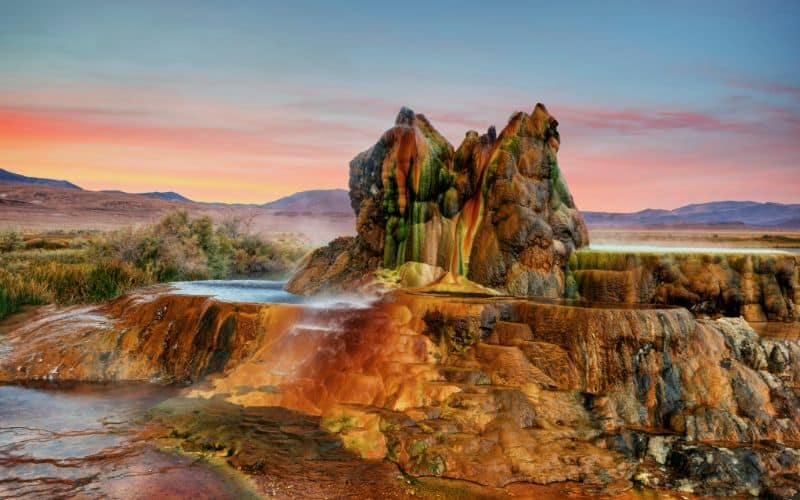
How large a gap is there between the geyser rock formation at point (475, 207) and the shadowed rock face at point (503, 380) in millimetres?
2337

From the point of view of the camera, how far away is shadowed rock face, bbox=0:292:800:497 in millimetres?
7066

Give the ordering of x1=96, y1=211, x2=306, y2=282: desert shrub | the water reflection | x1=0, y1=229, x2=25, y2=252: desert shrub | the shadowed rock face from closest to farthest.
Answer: the water reflection < the shadowed rock face < x1=96, y1=211, x2=306, y2=282: desert shrub < x1=0, y1=229, x2=25, y2=252: desert shrub

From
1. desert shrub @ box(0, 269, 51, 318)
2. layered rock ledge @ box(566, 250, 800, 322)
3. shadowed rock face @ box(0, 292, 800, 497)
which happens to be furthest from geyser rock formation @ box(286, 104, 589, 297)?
desert shrub @ box(0, 269, 51, 318)

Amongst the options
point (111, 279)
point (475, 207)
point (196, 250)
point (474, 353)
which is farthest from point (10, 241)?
point (474, 353)

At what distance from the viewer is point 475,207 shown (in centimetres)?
1328

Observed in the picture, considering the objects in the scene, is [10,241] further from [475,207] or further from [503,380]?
[503,380]

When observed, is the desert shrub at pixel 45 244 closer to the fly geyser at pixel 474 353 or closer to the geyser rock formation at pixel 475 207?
the fly geyser at pixel 474 353

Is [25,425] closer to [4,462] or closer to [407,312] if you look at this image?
[4,462]

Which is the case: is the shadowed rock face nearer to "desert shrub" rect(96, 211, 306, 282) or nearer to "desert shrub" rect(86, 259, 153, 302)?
"desert shrub" rect(86, 259, 153, 302)

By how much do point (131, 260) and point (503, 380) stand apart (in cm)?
1500

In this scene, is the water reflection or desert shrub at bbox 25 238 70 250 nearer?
the water reflection

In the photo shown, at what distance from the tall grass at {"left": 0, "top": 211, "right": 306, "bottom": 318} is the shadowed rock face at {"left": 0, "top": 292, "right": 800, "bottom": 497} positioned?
3996 mm

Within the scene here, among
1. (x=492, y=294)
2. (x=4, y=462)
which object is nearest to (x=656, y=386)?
(x=492, y=294)

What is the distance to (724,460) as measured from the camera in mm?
7035
